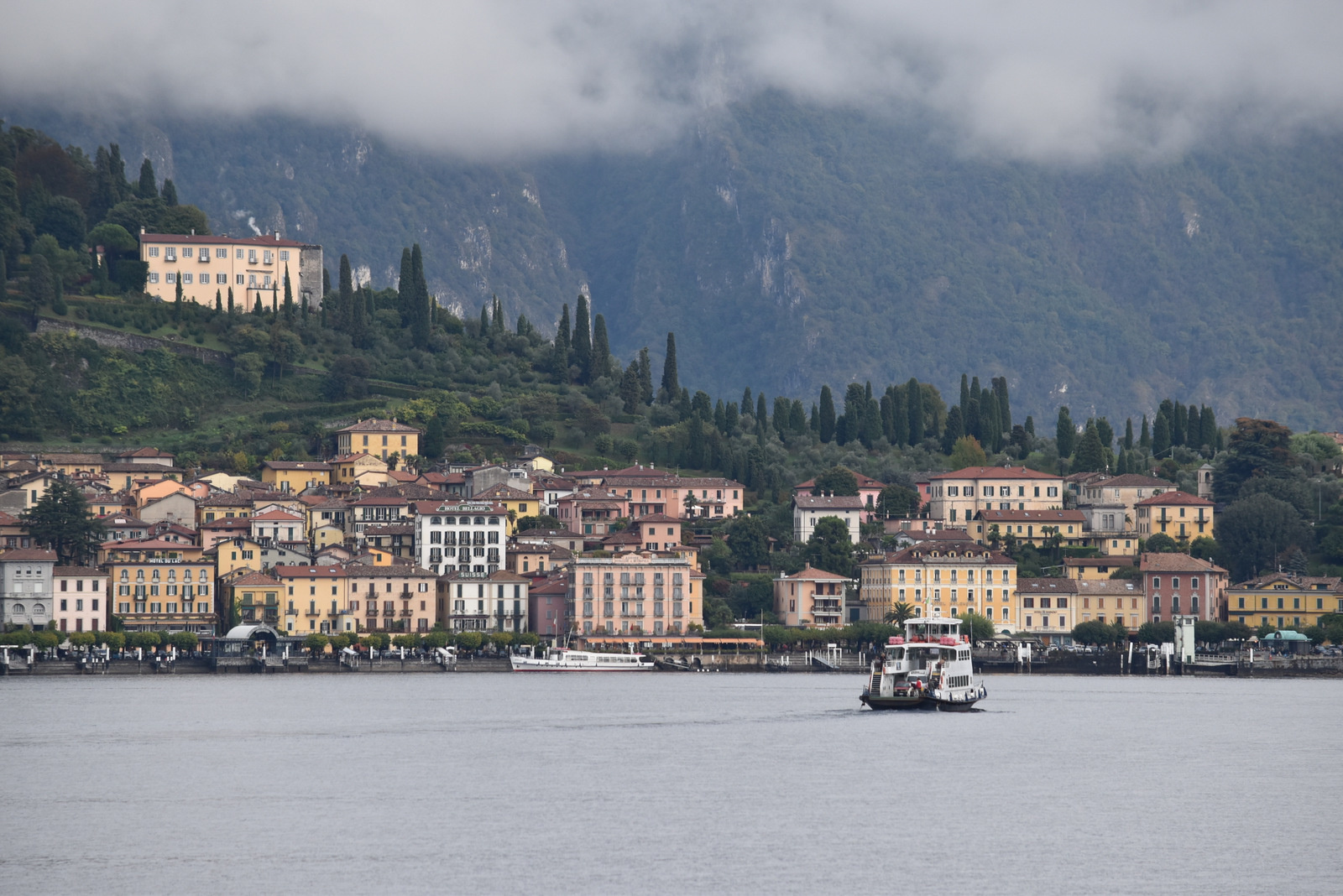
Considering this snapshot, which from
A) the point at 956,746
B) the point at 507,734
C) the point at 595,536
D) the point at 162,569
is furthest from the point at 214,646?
the point at 956,746

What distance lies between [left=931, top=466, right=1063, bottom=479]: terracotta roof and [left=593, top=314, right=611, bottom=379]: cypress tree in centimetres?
3044

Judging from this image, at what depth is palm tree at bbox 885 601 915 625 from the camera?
414ft

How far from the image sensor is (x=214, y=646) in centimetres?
11219

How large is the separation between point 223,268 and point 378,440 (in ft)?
88.9

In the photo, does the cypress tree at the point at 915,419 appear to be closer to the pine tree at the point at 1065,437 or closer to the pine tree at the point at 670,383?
the pine tree at the point at 1065,437

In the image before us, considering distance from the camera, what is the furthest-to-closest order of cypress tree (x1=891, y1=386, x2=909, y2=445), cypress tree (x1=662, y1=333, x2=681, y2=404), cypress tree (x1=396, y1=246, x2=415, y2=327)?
cypress tree (x1=662, y1=333, x2=681, y2=404) → cypress tree (x1=396, y1=246, x2=415, y2=327) → cypress tree (x1=891, y1=386, x2=909, y2=445)

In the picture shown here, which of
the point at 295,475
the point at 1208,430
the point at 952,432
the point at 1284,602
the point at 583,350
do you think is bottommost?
the point at 1284,602

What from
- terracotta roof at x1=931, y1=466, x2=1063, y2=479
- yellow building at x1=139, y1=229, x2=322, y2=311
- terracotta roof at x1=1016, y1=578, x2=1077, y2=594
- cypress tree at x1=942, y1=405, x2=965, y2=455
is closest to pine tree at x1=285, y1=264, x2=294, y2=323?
yellow building at x1=139, y1=229, x2=322, y2=311

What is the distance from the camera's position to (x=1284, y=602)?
12938cm

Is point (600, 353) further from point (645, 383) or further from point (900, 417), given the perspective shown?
point (900, 417)

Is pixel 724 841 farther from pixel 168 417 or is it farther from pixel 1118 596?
pixel 168 417

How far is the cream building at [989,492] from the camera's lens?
502 ft

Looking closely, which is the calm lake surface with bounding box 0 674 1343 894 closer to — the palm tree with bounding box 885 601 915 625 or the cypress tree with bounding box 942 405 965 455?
the palm tree with bounding box 885 601 915 625

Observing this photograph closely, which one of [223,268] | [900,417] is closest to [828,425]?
[900,417]
